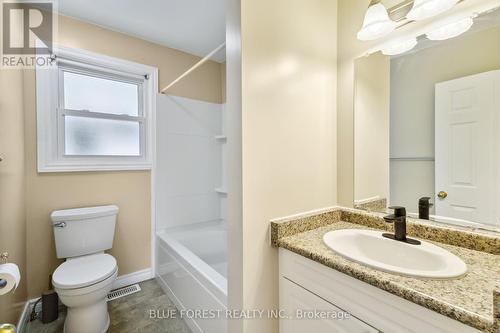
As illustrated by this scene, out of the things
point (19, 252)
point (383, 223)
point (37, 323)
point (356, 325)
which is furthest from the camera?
point (37, 323)

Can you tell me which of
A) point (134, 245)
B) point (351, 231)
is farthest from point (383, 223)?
point (134, 245)

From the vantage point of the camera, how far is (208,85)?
273 cm

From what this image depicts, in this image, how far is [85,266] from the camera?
1625 mm

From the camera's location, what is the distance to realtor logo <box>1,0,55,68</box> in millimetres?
1473

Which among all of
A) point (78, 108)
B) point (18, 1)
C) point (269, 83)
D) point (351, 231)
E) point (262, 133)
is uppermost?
point (18, 1)

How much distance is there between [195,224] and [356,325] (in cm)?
207

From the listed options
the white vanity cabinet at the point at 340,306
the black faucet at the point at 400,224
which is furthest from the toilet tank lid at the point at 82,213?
the black faucet at the point at 400,224

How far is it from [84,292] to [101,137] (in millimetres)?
1342

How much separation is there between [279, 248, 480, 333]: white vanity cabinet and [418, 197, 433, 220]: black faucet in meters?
0.59

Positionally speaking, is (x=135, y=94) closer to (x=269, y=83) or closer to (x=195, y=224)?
(x=195, y=224)

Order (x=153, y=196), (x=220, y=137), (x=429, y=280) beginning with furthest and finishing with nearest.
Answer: (x=220, y=137) → (x=153, y=196) → (x=429, y=280)

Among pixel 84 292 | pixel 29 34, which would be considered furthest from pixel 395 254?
pixel 29 34

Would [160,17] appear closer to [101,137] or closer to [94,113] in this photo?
[94,113]

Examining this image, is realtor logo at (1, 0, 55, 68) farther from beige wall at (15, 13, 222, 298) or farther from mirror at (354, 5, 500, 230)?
mirror at (354, 5, 500, 230)
